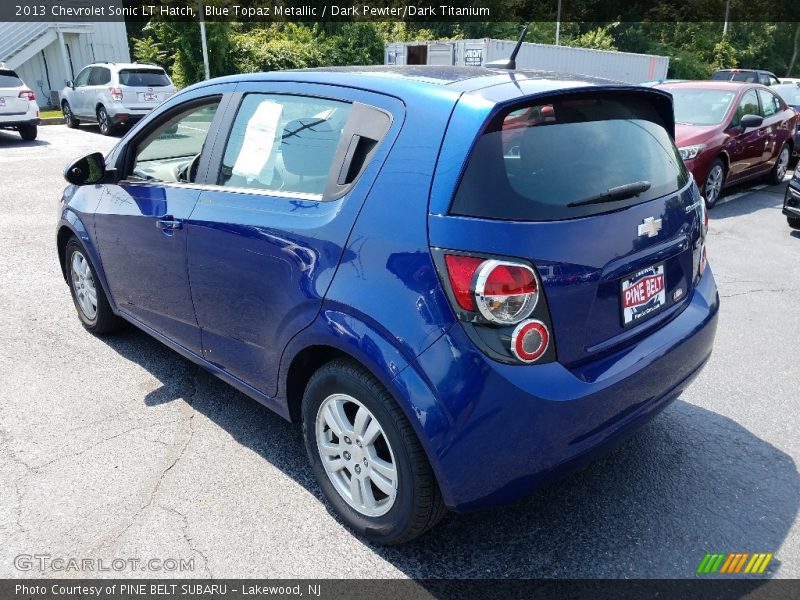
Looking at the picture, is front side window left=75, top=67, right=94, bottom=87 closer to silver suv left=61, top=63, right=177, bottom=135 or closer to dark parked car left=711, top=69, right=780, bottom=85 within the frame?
silver suv left=61, top=63, right=177, bottom=135

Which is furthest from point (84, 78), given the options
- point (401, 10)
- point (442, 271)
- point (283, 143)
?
point (401, 10)

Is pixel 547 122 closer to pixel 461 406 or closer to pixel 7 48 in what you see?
pixel 461 406

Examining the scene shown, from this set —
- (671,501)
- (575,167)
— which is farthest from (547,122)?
(671,501)

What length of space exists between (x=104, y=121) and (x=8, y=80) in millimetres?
2177

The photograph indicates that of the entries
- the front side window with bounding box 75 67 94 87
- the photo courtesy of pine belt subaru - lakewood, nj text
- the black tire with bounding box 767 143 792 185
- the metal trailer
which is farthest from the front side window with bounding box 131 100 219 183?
the metal trailer

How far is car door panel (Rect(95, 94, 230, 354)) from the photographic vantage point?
321 centimetres

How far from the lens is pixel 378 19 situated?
39.3 meters

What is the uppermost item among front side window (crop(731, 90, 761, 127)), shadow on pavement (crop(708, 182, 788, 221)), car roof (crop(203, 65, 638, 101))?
car roof (crop(203, 65, 638, 101))

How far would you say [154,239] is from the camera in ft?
11.0

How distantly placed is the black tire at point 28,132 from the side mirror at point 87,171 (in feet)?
43.5

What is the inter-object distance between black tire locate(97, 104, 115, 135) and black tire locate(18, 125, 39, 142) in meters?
1.63

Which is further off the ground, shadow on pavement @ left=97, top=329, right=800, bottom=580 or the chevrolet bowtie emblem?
the chevrolet bowtie emblem

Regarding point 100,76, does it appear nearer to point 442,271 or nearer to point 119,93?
point 119,93

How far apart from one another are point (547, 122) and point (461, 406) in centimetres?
110
